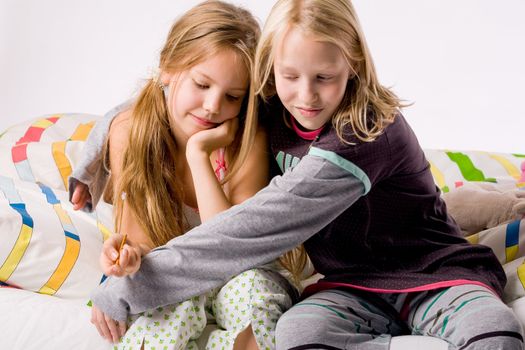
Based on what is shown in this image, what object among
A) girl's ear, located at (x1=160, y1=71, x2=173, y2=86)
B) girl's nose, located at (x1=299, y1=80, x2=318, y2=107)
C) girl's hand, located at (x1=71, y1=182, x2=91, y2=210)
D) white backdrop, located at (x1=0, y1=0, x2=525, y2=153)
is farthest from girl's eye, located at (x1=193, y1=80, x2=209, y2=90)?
white backdrop, located at (x1=0, y1=0, x2=525, y2=153)

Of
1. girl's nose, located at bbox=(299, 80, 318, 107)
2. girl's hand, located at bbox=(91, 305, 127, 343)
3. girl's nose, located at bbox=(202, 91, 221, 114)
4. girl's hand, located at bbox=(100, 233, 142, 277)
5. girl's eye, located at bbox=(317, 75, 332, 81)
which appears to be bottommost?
girl's hand, located at bbox=(91, 305, 127, 343)

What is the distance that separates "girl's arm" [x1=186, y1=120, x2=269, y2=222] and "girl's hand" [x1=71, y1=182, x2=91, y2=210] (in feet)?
0.98

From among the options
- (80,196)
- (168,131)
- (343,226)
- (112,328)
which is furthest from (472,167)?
(112,328)

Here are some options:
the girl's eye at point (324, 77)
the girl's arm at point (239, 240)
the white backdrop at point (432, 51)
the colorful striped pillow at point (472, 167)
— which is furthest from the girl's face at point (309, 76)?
the white backdrop at point (432, 51)

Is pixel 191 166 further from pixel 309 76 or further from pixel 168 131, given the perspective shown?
pixel 309 76

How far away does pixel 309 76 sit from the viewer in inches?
63.0

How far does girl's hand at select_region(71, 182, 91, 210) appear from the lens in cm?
195

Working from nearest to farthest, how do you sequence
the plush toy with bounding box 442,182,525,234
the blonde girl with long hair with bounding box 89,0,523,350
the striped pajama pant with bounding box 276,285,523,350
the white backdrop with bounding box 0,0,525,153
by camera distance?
the striped pajama pant with bounding box 276,285,523,350, the blonde girl with long hair with bounding box 89,0,523,350, the plush toy with bounding box 442,182,525,234, the white backdrop with bounding box 0,0,525,153

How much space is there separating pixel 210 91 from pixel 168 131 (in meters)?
0.20

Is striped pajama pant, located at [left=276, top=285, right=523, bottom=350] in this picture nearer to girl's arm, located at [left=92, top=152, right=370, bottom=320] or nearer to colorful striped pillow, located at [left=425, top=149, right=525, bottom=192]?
girl's arm, located at [left=92, top=152, right=370, bottom=320]

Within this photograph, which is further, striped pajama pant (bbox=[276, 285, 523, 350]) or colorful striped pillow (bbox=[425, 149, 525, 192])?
colorful striped pillow (bbox=[425, 149, 525, 192])

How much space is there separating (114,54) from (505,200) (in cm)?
195

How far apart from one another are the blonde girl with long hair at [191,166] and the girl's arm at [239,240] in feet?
0.06

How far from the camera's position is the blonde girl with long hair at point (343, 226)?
155 cm
